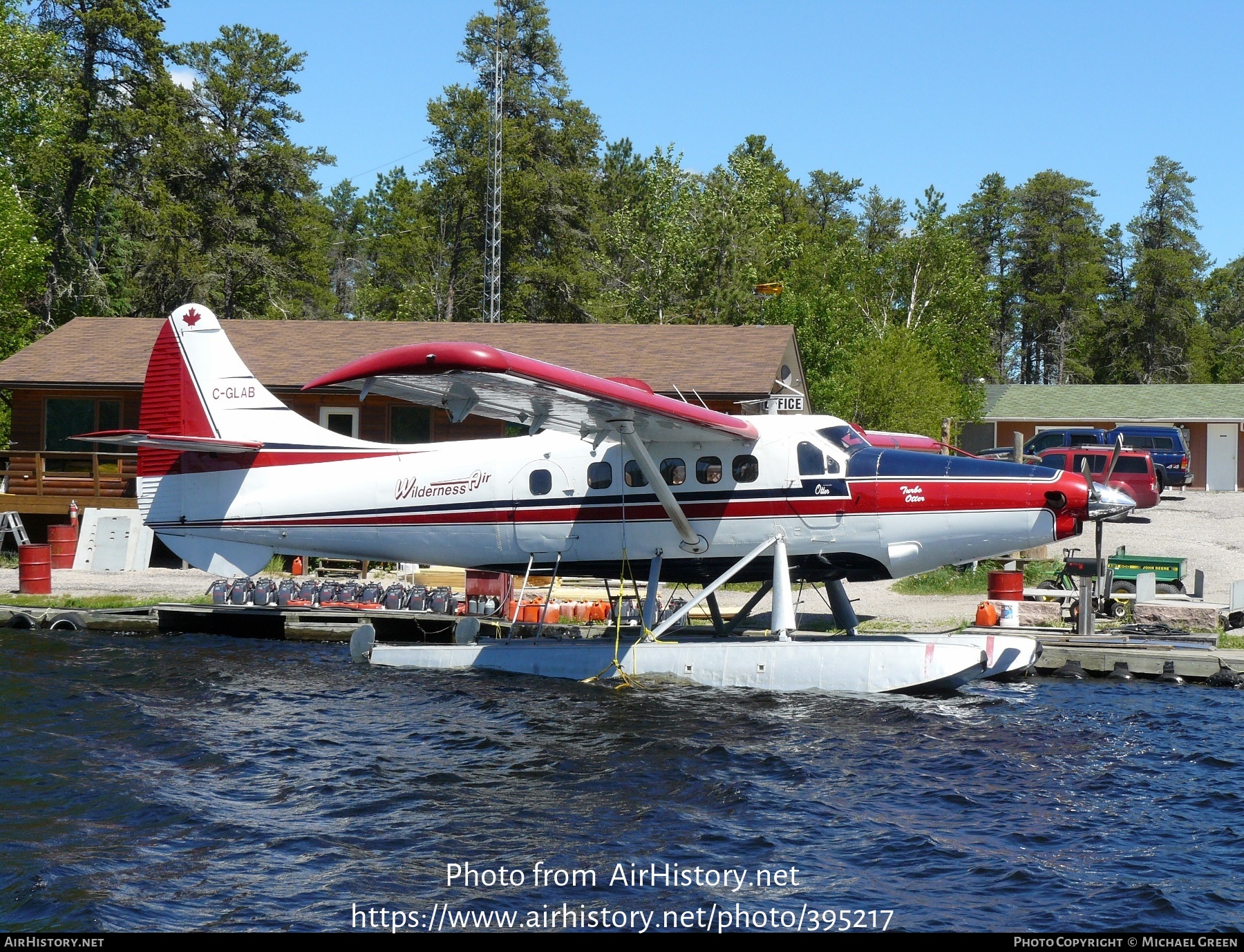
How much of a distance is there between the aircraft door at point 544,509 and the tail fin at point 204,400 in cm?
272

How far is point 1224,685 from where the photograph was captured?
13.7 meters

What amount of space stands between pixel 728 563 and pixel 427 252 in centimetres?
3986

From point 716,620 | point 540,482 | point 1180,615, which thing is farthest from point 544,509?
point 1180,615

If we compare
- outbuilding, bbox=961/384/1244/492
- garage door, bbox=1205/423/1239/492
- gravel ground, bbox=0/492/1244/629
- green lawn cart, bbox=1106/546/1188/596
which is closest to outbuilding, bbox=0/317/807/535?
gravel ground, bbox=0/492/1244/629

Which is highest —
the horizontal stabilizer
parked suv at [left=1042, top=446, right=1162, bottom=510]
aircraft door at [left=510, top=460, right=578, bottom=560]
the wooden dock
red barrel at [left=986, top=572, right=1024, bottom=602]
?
parked suv at [left=1042, top=446, right=1162, bottom=510]

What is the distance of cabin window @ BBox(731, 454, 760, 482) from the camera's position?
43.1 feet

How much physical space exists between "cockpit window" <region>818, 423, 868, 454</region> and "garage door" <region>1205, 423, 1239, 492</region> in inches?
1250

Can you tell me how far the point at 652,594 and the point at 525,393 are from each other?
3.20m

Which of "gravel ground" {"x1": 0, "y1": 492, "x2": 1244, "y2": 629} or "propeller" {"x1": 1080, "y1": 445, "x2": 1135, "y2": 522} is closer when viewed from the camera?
"propeller" {"x1": 1080, "y1": 445, "x2": 1135, "y2": 522}

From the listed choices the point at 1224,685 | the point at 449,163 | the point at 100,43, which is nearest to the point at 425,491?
the point at 1224,685

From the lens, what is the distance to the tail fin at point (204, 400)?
15.1 m

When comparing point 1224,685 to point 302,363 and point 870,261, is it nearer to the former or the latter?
point 302,363

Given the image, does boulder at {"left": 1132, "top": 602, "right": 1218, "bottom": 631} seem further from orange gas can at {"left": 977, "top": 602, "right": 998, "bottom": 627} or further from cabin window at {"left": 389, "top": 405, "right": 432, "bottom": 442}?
cabin window at {"left": 389, "top": 405, "right": 432, "bottom": 442}

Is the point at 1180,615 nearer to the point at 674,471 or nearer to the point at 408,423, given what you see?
the point at 674,471
